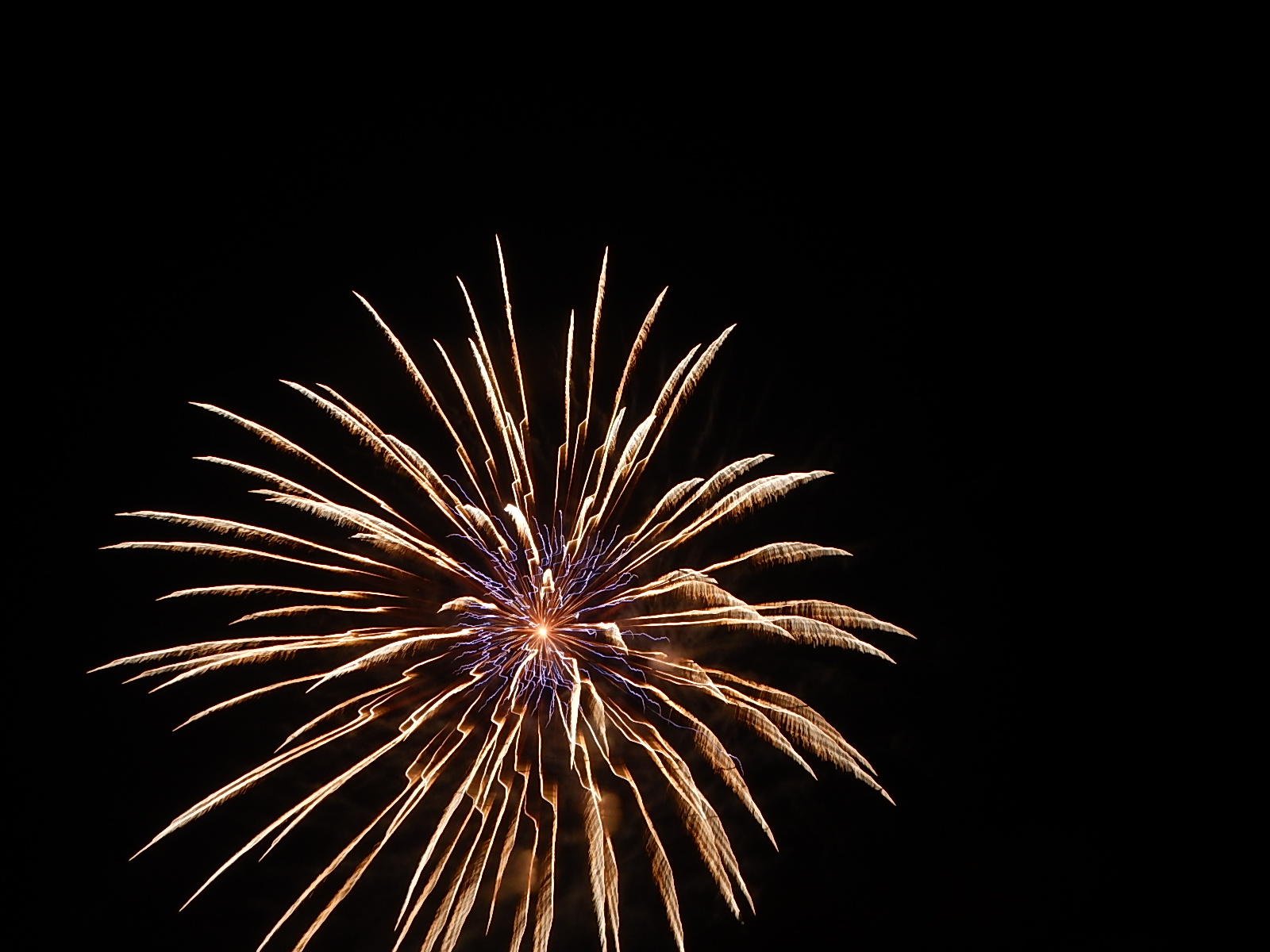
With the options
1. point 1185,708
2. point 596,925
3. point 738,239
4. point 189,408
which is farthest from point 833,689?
point 189,408

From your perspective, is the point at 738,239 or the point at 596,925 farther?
the point at 738,239

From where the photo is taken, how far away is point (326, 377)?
5.21 m

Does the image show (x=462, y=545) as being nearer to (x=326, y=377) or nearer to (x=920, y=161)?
(x=326, y=377)

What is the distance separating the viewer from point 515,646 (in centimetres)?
473

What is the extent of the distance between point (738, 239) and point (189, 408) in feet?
15.5

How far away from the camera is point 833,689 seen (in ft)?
17.1

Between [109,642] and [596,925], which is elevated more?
[109,642]

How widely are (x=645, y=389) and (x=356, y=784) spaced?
13.2ft

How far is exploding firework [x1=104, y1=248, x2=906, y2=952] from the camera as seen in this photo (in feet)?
15.0

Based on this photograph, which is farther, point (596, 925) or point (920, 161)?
point (920, 161)

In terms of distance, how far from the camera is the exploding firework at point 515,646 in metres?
4.57

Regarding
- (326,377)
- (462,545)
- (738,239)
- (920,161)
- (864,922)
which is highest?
(920,161)

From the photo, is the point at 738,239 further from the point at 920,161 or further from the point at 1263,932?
the point at 1263,932

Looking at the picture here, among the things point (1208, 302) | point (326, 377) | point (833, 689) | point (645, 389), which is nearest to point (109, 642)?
point (326, 377)
